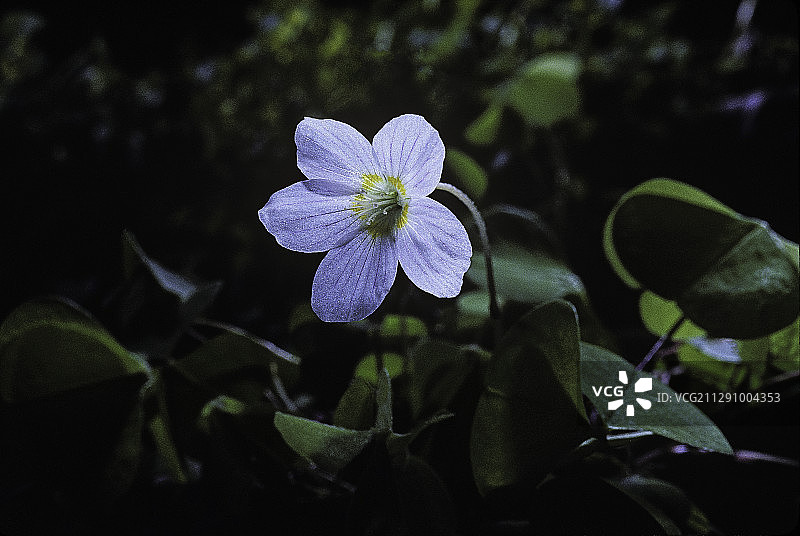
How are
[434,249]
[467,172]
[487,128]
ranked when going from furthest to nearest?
1. [487,128]
2. [467,172]
3. [434,249]

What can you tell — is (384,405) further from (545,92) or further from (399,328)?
(545,92)

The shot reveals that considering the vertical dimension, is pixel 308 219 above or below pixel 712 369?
above

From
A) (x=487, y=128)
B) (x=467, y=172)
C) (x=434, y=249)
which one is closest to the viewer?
(x=434, y=249)

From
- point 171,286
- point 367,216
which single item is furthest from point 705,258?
point 171,286

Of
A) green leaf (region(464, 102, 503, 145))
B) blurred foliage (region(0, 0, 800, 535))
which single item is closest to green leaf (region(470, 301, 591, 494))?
blurred foliage (region(0, 0, 800, 535))

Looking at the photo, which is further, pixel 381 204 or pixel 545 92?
pixel 545 92

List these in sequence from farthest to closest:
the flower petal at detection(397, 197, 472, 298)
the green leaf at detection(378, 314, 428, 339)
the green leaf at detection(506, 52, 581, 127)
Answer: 1. the green leaf at detection(506, 52, 581, 127)
2. the green leaf at detection(378, 314, 428, 339)
3. the flower petal at detection(397, 197, 472, 298)

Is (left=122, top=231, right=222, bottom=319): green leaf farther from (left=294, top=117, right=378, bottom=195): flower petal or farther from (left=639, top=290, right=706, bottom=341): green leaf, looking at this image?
(left=639, top=290, right=706, bottom=341): green leaf

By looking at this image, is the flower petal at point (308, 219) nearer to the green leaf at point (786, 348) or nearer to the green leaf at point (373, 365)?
the green leaf at point (373, 365)
